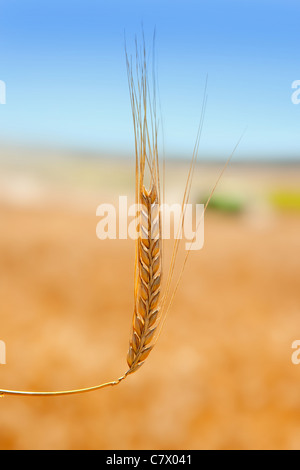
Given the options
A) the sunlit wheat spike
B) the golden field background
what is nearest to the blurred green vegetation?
the golden field background

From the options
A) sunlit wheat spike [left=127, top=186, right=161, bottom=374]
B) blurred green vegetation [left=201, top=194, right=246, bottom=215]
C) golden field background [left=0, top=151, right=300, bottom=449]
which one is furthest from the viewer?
blurred green vegetation [left=201, top=194, right=246, bottom=215]

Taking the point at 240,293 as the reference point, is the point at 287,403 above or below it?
below

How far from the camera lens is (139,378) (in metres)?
3.41

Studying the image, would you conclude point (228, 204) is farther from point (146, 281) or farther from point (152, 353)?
point (146, 281)

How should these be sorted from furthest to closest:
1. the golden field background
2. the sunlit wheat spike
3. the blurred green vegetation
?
the blurred green vegetation → the golden field background → the sunlit wheat spike

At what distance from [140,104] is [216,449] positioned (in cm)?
284

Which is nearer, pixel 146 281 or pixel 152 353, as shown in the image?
pixel 146 281

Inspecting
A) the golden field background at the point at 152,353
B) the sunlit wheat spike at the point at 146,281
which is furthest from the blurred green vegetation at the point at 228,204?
the sunlit wheat spike at the point at 146,281

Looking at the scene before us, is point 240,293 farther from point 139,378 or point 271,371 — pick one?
point 139,378

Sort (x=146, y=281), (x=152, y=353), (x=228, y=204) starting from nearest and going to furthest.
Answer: (x=146, y=281) → (x=152, y=353) → (x=228, y=204)

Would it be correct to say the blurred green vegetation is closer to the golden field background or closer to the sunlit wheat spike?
the golden field background

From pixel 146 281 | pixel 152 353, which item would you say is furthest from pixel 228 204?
pixel 146 281

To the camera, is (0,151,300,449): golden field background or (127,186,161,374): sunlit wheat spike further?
(0,151,300,449): golden field background

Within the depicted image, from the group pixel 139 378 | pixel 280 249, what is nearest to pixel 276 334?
pixel 139 378
